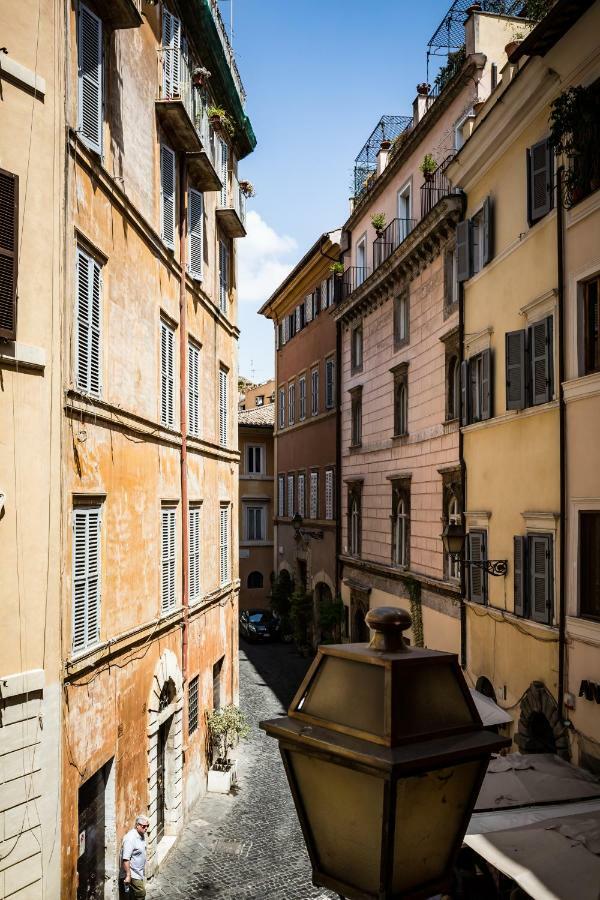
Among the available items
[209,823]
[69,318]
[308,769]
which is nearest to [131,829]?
[209,823]

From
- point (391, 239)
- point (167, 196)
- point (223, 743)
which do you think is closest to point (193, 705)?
point (223, 743)

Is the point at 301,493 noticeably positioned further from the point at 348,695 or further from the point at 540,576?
the point at 348,695

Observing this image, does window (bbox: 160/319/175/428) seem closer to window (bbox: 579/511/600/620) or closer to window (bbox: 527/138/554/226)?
window (bbox: 527/138/554/226)

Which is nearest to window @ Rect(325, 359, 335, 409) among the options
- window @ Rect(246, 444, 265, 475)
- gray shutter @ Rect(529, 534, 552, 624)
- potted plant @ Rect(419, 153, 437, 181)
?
window @ Rect(246, 444, 265, 475)

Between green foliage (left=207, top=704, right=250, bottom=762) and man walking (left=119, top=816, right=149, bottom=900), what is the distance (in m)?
6.47

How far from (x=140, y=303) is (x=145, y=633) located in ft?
17.6

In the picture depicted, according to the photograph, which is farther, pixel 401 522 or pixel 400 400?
pixel 400 400

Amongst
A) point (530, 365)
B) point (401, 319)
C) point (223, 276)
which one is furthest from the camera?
point (401, 319)

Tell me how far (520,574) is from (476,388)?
449 centimetres

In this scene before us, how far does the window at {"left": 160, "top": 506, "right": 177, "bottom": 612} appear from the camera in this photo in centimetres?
1488

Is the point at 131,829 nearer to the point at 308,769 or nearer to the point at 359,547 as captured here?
the point at 308,769

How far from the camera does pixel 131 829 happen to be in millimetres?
12242

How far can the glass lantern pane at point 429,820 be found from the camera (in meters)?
2.57

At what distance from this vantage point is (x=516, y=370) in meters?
14.6
